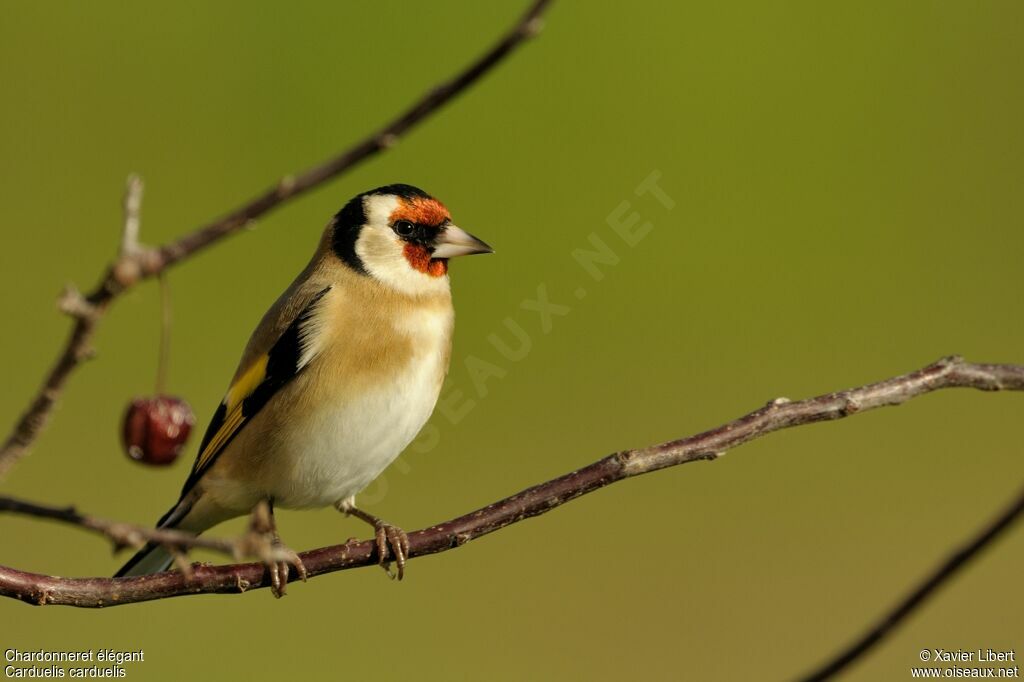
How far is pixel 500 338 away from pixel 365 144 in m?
5.46

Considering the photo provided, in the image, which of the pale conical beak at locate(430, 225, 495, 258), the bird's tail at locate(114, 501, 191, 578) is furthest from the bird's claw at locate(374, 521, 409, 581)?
the pale conical beak at locate(430, 225, 495, 258)

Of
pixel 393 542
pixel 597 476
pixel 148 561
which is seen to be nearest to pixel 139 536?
pixel 597 476

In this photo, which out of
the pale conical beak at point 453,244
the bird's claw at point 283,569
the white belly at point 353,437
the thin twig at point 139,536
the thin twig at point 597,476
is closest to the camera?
the thin twig at point 139,536

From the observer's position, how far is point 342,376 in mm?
2676

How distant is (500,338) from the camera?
6254 mm

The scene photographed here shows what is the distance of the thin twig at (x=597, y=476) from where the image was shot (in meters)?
1.85

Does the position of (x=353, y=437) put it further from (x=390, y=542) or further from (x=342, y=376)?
(x=390, y=542)

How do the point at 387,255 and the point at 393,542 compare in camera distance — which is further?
the point at 387,255

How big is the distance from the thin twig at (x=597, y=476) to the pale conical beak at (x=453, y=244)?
0.84m

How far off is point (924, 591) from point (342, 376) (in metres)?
1.96

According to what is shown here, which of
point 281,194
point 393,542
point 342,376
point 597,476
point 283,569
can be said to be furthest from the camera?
point 342,376

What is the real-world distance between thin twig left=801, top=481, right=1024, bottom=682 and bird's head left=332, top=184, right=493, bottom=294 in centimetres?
197

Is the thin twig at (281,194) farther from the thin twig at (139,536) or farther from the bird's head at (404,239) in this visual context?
the bird's head at (404,239)

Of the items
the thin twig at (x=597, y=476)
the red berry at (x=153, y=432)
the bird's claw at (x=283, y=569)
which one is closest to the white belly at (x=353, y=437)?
the bird's claw at (x=283, y=569)
